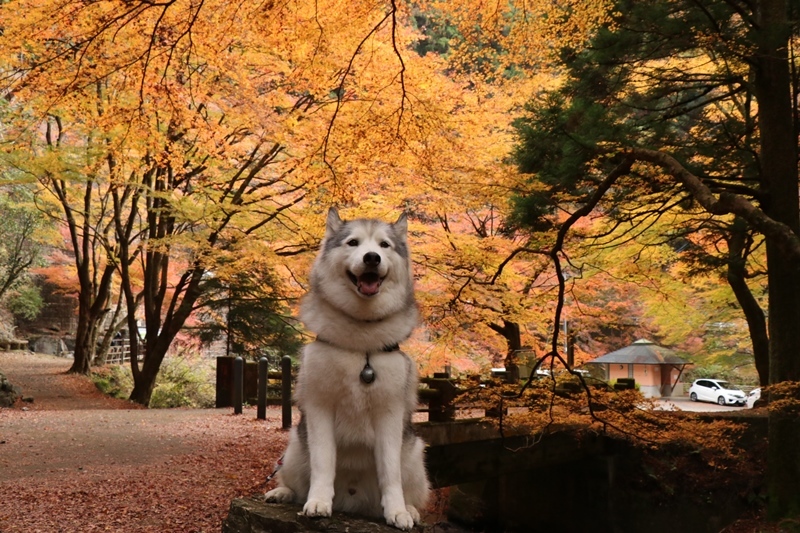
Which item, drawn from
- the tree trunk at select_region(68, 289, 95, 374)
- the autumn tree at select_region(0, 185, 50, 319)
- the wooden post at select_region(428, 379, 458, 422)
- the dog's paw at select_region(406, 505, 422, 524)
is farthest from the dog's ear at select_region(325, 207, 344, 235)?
the autumn tree at select_region(0, 185, 50, 319)

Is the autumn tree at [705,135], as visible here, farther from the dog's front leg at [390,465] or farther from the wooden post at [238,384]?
the wooden post at [238,384]

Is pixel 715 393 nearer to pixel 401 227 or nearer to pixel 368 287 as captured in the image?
pixel 401 227

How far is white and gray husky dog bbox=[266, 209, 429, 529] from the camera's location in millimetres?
2703

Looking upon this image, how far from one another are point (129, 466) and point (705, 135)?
7354mm

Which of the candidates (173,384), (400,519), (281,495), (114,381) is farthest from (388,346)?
(114,381)

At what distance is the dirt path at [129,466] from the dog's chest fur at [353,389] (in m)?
2.91

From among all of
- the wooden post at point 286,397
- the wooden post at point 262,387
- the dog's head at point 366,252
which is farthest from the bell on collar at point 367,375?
Answer: the wooden post at point 262,387

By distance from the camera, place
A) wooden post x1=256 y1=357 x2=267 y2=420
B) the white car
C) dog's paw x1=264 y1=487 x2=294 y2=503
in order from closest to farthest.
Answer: dog's paw x1=264 y1=487 x2=294 y2=503, wooden post x1=256 y1=357 x2=267 y2=420, the white car

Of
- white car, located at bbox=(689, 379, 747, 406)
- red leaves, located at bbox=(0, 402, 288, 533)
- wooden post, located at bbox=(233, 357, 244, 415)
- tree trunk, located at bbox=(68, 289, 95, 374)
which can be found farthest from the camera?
white car, located at bbox=(689, 379, 747, 406)

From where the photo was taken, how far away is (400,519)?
2684 millimetres

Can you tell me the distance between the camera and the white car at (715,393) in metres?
21.2

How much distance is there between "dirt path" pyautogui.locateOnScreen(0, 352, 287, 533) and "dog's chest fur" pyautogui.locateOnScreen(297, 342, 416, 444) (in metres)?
2.91

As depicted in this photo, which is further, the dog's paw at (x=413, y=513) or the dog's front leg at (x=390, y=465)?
the dog's paw at (x=413, y=513)

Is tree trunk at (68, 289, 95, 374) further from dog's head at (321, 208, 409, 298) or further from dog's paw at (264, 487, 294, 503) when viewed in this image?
dog's head at (321, 208, 409, 298)
